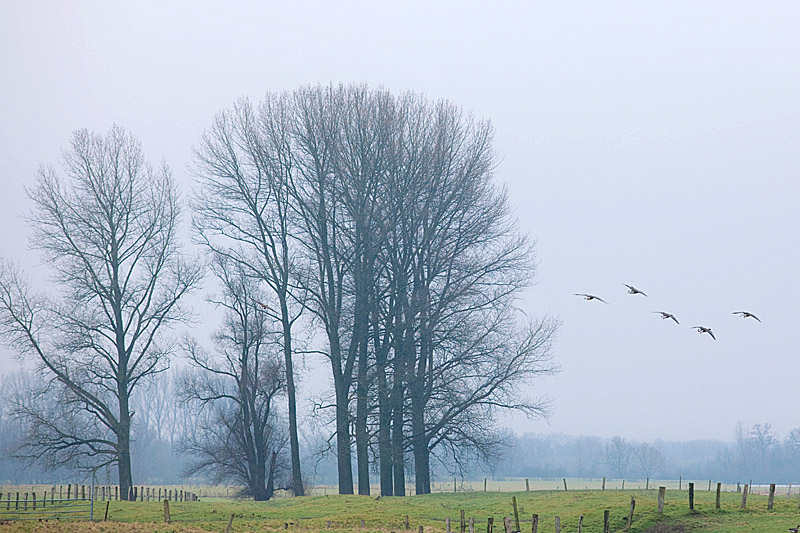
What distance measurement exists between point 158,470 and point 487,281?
84.5 m

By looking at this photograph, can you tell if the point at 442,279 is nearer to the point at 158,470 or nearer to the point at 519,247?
the point at 519,247

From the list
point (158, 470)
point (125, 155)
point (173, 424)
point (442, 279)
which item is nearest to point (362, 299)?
point (442, 279)

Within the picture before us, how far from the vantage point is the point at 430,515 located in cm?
3466

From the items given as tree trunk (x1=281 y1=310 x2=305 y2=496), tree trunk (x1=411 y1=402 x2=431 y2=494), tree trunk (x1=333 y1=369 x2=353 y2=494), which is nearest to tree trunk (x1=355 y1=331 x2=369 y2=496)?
tree trunk (x1=333 y1=369 x2=353 y2=494)

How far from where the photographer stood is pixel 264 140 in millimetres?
46094

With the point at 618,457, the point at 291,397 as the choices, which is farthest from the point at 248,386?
the point at 618,457

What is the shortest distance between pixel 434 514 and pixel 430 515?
1.49 ft

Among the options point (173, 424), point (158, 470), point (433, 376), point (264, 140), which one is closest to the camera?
point (433, 376)

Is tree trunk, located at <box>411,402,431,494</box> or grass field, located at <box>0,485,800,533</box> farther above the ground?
tree trunk, located at <box>411,402,431,494</box>

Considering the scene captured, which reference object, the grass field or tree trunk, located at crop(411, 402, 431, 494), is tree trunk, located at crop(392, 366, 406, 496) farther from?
the grass field

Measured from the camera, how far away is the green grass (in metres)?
30.1

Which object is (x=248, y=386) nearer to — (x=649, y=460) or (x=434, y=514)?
(x=434, y=514)

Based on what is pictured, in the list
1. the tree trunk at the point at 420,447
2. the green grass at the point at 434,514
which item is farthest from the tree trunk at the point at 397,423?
the green grass at the point at 434,514

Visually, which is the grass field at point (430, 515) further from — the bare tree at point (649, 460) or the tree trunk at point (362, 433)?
the bare tree at point (649, 460)
